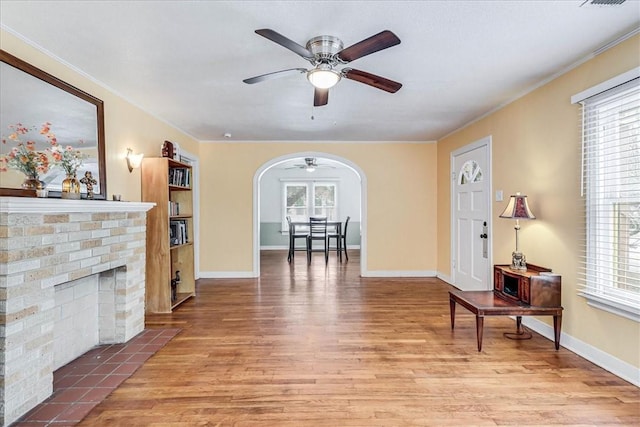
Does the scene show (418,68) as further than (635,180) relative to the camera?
Yes

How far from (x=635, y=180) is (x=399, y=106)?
2122 mm

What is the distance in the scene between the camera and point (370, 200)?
5.51 m

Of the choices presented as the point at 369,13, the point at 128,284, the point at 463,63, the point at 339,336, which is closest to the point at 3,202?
A: the point at 128,284

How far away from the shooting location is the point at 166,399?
202 centimetres

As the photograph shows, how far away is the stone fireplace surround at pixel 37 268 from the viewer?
5.82 feet

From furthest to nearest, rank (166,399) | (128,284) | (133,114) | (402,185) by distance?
(402,185)
(133,114)
(128,284)
(166,399)

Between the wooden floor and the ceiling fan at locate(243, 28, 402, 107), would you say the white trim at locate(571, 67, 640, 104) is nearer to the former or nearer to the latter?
the ceiling fan at locate(243, 28, 402, 107)

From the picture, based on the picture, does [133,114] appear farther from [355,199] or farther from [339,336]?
[355,199]

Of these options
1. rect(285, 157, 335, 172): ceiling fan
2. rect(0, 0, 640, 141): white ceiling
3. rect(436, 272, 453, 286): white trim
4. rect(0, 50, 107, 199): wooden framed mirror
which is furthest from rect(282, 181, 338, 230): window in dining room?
rect(0, 50, 107, 199): wooden framed mirror

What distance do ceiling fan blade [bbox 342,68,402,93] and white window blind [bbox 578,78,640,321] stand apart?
58.7 inches

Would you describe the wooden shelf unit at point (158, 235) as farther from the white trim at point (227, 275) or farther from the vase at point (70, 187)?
the white trim at point (227, 275)

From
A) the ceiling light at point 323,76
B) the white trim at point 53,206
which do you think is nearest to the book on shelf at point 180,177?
the white trim at point 53,206

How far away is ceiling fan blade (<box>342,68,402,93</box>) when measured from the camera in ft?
7.44

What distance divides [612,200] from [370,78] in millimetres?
1919
